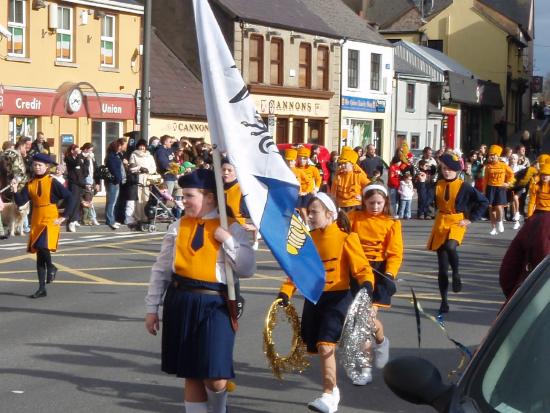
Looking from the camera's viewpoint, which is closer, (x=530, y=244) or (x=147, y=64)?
(x=530, y=244)

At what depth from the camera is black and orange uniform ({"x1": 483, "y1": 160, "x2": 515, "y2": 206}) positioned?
24.2 m

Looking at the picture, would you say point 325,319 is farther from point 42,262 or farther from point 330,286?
point 42,262

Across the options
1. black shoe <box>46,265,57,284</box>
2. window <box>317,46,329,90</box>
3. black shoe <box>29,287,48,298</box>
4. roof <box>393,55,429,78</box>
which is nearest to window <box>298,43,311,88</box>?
window <box>317,46,329,90</box>

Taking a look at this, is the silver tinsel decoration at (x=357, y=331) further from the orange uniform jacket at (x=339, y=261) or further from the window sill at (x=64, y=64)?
the window sill at (x=64, y=64)

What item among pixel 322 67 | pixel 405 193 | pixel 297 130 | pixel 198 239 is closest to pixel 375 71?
pixel 322 67

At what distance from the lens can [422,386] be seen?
11.9 feet

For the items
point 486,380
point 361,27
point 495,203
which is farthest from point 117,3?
point 486,380

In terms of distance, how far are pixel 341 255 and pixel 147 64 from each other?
1853 cm

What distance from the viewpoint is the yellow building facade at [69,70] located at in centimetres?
3006

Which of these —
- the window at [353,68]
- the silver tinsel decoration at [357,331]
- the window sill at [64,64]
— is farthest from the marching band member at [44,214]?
the window at [353,68]

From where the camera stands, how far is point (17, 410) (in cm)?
756

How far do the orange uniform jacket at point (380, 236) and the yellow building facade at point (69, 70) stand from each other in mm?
21118

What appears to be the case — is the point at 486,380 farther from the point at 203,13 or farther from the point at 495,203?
the point at 495,203

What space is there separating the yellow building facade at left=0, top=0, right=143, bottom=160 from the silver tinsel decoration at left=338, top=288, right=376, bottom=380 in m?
22.4
